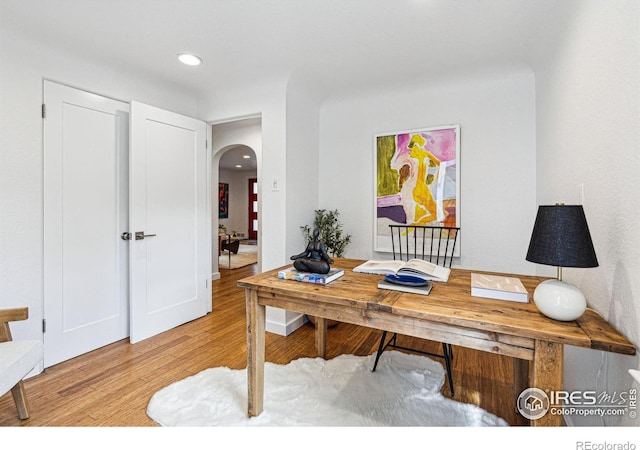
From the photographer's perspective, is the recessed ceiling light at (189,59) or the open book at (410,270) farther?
the recessed ceiling light at (189,59)

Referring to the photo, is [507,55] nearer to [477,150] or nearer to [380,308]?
[477,150]

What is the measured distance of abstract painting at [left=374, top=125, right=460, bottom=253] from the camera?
2.86 m

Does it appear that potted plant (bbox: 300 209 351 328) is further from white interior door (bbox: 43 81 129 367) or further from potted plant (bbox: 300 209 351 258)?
white interior door (bbox: 43 81 129 367)

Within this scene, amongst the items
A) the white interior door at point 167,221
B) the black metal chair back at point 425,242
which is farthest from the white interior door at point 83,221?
the black metal chair back at point 425,242

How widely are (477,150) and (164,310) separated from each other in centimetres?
329

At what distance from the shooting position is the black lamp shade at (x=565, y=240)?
964mm

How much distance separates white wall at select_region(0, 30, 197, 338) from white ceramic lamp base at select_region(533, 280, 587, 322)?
2972 mm

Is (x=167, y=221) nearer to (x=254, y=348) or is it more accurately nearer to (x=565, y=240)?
(x=254, y=348)

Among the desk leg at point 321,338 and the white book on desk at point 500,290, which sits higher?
the white book on desk at point 500,290

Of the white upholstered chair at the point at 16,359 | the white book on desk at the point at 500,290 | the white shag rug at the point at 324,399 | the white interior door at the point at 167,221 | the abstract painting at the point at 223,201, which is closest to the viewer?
the white book on desk at the point at 500,290

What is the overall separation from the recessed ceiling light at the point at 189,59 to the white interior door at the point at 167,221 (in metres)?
0.53

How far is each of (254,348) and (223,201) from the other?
895 cm

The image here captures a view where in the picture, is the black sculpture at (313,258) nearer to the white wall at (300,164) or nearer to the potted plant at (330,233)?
the white wall at (300,164)

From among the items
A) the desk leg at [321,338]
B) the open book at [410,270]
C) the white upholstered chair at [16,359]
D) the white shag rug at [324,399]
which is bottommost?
the white shag rug at [324,399]
